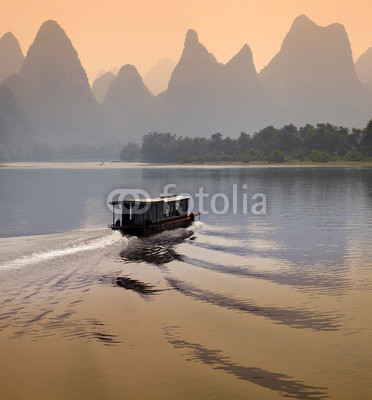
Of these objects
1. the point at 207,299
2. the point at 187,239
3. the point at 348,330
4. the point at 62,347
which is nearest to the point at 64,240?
the point at 187,239

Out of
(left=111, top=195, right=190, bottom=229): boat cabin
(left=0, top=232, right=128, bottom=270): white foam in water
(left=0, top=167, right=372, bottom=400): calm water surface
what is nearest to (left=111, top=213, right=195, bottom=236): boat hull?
(left=111, top=195, right=190, bottom=229): boat cabin

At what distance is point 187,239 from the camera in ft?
122

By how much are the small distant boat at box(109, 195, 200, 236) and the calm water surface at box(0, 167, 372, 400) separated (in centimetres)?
128

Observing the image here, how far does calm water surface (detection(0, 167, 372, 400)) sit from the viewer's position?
12898 mm

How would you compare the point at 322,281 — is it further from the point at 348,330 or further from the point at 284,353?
the point at 284,353

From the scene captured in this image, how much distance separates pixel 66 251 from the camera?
31047mm

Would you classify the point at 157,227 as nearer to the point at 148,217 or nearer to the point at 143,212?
the point at 148,217

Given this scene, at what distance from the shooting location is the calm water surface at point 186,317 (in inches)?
508

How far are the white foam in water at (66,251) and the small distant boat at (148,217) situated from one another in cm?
112

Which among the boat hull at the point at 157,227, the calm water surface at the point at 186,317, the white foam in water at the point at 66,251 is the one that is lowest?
the calm water surface at the point at 186,317

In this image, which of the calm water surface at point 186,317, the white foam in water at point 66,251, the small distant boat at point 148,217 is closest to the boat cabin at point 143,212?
the small distant boat at point 148,217

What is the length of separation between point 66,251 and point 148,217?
9.03 m

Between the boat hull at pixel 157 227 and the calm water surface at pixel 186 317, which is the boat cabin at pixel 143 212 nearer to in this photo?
the boat hull at pixel 157 227

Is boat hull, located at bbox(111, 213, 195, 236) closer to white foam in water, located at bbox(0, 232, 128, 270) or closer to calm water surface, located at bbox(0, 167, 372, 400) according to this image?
white foam in water, located at bbox(0, 232, 128, 270)
